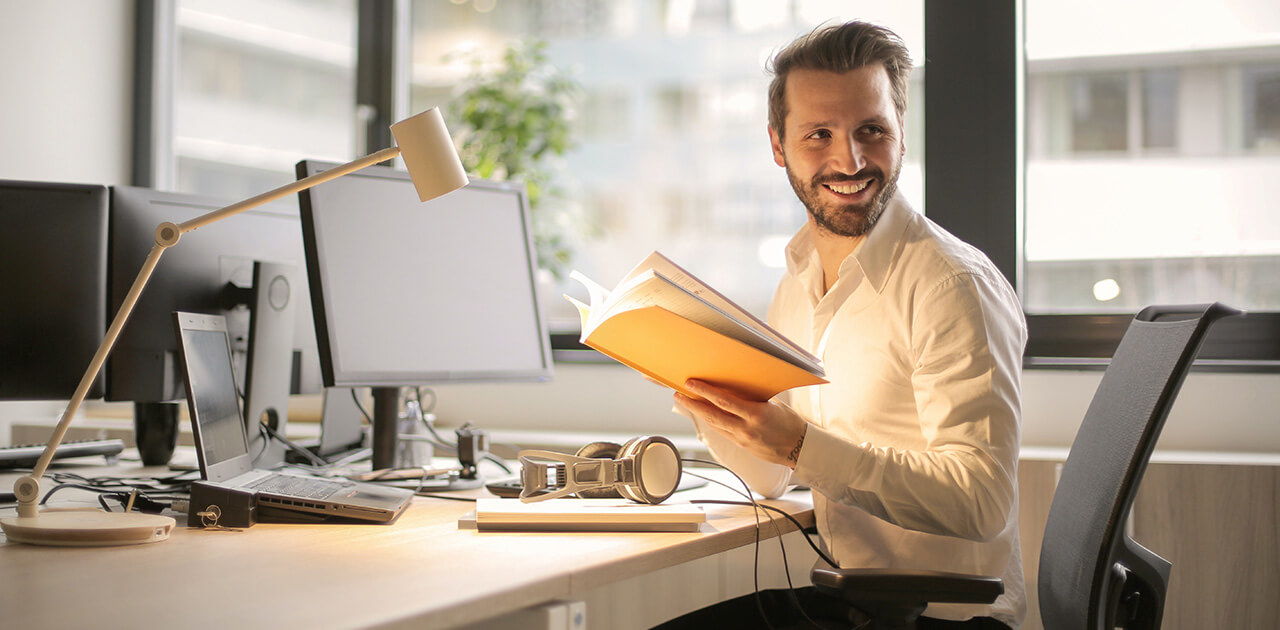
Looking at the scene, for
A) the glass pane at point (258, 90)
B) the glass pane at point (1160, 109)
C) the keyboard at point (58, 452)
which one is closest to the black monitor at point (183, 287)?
the keyboard at point (58, 452)

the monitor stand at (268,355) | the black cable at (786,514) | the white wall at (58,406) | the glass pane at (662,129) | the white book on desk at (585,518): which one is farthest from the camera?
the glass pane at (662,129)

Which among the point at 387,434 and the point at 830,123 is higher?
the point at 830,123

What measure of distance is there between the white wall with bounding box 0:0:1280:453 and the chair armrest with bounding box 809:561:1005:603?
129cm

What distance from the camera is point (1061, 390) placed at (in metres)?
2.28

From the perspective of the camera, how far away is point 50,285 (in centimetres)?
165

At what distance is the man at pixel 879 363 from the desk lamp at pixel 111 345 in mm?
453

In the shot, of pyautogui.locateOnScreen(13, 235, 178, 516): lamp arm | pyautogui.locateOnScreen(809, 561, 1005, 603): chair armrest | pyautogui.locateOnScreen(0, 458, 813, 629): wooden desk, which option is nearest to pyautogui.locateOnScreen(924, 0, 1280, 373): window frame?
pyautogui.locateOnScreen(0, 458, 813, 629): wooden desk

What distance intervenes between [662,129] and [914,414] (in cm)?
163

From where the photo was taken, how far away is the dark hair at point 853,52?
157cm

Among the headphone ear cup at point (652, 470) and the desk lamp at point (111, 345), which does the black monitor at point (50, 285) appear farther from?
the headphone ear cup at point (652, 470)

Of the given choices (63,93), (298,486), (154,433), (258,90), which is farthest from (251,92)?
(298,486)

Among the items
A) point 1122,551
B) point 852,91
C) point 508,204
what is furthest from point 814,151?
point 1122,551

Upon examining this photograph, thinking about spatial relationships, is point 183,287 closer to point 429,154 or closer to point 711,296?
point 429,154

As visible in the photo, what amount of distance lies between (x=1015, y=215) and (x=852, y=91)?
3.23 feet
